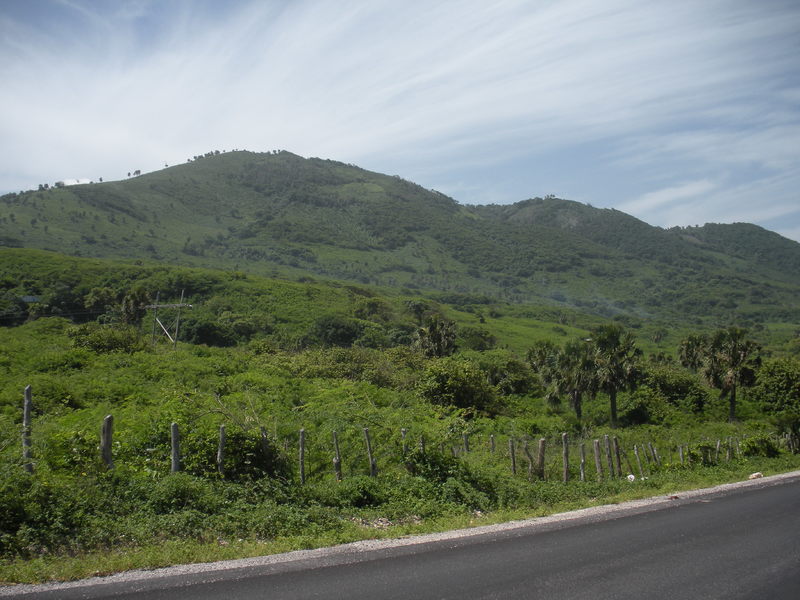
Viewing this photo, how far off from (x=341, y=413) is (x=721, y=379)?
44786mm

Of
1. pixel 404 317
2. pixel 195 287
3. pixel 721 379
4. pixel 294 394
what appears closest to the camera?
pixel 294 394

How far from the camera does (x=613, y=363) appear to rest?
4744cm

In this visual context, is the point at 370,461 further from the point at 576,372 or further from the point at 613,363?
the point at 576,372

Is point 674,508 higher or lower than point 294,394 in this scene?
lower

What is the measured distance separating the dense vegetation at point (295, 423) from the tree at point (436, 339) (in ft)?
0.88

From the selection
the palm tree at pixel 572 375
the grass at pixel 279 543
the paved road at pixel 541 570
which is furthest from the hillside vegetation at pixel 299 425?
the paved road at pixel 541 570

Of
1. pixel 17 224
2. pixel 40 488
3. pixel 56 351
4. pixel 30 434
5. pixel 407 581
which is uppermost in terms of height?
pixel 17 224

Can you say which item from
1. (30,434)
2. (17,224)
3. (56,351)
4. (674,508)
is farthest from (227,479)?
(17,224)

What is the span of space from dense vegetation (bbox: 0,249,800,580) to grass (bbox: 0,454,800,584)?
5 centimetres

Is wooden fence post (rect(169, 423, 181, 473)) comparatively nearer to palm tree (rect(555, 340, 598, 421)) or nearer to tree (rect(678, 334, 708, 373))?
palm tree (rect(555, 340, 598, 421))

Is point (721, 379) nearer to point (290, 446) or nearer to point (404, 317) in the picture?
point (290, 446)

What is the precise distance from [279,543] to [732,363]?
2009 inches

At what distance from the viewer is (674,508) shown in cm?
→ 1272

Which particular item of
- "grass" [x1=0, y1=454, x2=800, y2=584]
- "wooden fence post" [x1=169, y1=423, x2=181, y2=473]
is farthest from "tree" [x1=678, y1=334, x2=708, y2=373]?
"wooden fence post" [x1=169, y1=423, x2=181, y2=473]
